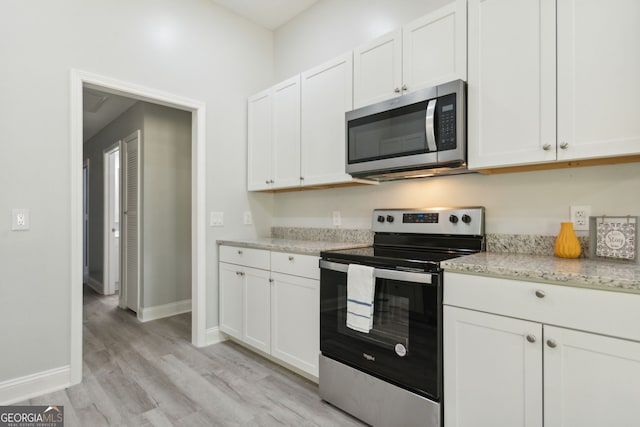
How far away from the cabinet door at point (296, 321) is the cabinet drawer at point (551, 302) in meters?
0.90

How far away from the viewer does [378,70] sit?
2.14 m

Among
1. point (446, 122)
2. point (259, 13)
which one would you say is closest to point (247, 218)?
point (259, 13)

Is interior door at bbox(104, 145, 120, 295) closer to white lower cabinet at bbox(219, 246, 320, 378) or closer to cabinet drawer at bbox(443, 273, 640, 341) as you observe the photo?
white lower cabinet at bbox(219, 246, 320, 378)

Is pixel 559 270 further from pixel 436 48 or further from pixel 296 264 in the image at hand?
pixel 296 264

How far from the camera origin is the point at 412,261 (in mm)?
1574

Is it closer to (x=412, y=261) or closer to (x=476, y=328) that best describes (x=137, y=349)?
(x=412, y=261)

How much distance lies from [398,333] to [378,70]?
1572 millimetres

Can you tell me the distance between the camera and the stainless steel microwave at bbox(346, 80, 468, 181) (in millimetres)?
1742

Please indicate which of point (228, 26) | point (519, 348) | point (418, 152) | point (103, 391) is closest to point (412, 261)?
point (519, 348)

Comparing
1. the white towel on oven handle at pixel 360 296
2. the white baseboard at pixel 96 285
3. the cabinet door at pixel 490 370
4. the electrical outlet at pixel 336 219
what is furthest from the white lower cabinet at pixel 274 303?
the white baseboard at pixel 96 285

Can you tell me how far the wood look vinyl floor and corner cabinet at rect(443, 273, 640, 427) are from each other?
731 millimetres

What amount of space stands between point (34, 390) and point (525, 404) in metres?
2.71

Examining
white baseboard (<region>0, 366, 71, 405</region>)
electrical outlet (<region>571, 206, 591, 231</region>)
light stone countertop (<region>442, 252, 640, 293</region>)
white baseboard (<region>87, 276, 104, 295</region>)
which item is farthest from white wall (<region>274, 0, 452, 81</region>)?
white baseboard (<region>87, 276, 104, 295</region>)

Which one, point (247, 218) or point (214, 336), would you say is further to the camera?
point (247, 218)
